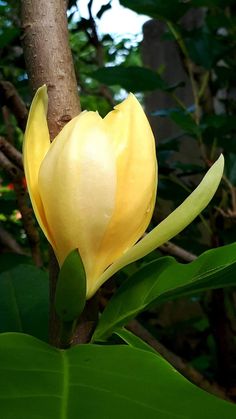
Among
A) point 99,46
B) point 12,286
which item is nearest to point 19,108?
point 12,286

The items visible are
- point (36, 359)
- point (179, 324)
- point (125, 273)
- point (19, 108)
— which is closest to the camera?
point (36, 359)

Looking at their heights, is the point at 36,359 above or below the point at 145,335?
above

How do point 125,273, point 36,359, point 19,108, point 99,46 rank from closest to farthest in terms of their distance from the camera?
point 36,359, point 19,108, point 125,273, point 99,46

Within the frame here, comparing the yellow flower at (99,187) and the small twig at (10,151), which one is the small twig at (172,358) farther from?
the yellow flower at (99,187)

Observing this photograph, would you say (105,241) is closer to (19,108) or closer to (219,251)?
(219,251)

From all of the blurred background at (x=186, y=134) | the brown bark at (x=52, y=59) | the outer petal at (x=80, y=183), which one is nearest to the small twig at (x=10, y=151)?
the blurred background at (x=186, y=134)

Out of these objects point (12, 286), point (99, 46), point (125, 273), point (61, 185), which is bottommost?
point (125, 273)

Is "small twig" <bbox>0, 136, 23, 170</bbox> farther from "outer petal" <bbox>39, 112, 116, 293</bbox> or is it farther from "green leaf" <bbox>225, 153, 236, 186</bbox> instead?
"green leaf" <bbox>225, 153, 236, 186</bbox>
